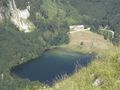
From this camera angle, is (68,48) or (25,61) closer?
(25,61)

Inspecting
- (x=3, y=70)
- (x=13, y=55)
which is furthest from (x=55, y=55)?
(x=3, y=70)

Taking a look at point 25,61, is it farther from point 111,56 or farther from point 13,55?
point 111,56

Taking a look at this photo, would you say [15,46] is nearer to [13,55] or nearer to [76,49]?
[13,55]

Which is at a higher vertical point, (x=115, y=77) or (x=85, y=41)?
(x=115, y=77)

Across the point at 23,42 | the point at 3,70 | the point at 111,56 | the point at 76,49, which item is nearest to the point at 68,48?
the point at 76,49

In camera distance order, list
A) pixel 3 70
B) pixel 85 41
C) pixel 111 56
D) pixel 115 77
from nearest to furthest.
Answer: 1. pixel 115 77
2. pixel 111 56
3. pixel 3 70
4. pixel 85 41

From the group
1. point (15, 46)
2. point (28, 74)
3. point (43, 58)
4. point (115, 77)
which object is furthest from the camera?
point (15, 46)
